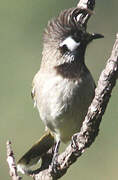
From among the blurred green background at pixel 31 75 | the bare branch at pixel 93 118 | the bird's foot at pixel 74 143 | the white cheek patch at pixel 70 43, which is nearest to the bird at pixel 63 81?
the white cheek patch at pixel 70 43

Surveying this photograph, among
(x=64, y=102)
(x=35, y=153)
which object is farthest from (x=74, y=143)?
(x=35, y=153)

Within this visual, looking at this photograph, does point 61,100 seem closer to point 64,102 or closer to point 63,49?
point 64,102

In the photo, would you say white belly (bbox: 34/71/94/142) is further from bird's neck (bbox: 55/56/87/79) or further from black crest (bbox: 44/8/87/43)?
black crest (bbox: 44/8/87/43)

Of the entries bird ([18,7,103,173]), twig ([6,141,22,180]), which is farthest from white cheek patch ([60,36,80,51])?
twig ([6,141,22,180])

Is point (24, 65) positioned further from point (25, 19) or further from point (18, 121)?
point (25, 19)

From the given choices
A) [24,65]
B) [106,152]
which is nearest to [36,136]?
[106,152]
